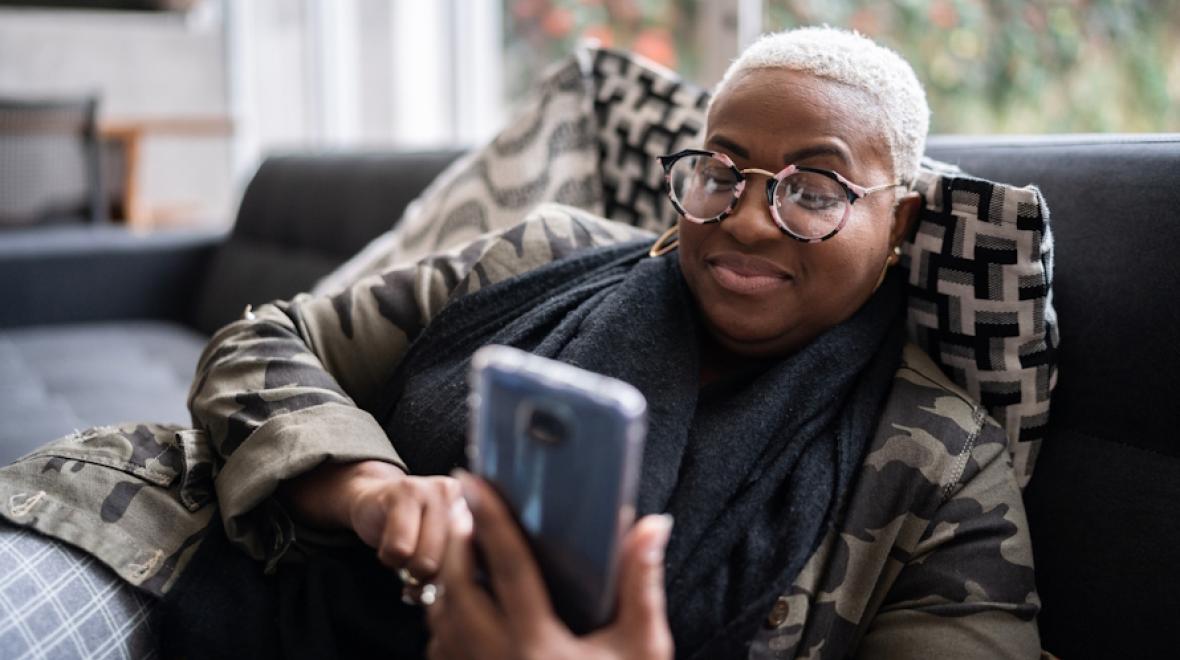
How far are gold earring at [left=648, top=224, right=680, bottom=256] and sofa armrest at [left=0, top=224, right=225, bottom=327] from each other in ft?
7.17

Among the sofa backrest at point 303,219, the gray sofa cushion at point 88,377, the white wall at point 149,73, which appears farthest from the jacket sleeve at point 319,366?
the white wall at point 149,73

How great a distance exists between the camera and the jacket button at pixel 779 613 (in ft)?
2.75

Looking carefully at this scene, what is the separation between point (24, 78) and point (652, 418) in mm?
5438

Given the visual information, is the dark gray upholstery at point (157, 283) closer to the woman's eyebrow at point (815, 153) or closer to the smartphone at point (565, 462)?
the woman's eyebrow at point (815, 153)

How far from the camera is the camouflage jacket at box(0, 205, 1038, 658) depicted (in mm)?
850

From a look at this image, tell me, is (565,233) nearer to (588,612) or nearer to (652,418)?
(652,418)

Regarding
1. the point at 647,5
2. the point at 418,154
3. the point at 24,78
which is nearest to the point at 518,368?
the point at 418,154

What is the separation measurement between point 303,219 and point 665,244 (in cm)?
166

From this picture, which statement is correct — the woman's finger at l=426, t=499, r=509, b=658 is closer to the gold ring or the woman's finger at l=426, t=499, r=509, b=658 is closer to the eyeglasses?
the gold ring

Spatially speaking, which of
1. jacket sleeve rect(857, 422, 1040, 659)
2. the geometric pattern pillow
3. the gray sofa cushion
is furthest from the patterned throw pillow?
the gray sofa cushion

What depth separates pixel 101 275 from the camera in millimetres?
2791

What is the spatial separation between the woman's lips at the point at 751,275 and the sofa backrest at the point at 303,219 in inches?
48.0

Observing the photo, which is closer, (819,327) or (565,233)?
(819,327)

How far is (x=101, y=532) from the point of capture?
0.86 m
